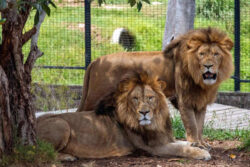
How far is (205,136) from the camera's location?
18.6 feet

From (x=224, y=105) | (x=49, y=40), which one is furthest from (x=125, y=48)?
(x=224, y=105)

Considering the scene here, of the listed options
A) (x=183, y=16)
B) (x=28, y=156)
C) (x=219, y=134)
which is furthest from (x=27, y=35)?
(x=183, y=16)

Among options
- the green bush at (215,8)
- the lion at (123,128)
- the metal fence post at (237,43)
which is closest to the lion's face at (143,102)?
the lion at (123,128)

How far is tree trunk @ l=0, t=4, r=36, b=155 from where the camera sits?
146 inches

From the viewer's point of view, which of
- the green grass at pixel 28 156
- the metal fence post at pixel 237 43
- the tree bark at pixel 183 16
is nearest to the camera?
the green grass at pixel 28 156

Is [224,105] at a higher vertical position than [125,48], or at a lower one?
lower

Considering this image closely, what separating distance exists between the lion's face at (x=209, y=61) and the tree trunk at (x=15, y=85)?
173 centimetres

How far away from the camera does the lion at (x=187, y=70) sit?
4.90 meters

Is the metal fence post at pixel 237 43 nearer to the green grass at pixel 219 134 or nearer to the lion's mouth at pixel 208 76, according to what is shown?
the green grass at pixel 219 134

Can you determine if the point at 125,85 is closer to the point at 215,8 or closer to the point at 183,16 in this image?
the point at 183,16

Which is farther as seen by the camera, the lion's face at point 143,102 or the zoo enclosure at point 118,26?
the zoo enclosure at point 118,26

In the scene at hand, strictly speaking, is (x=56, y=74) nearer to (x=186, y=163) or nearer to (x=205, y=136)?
(x=205, y=136)

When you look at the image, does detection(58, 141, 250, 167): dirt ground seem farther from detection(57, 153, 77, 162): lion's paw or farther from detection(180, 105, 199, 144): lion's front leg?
detection(180, 105, 199, 144): lion's front leg

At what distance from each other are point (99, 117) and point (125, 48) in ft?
17.6
